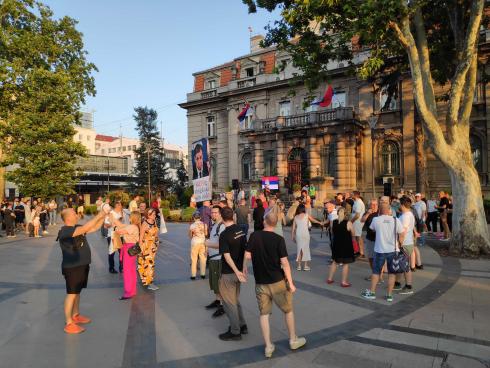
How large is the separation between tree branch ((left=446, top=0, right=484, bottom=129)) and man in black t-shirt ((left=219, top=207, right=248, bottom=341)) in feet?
32.4

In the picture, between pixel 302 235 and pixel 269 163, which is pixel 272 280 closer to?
pixel 302 235

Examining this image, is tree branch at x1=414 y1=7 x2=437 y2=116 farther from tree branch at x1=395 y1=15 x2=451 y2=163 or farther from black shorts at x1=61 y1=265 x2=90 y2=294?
black shorts at x1=61 y1=265 x2=90 y2=294

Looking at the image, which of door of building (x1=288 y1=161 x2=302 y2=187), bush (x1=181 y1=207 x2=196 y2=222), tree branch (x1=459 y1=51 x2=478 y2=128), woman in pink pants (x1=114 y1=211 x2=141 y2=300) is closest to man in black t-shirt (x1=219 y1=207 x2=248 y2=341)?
woman in pink pants (x1=114 y1=211 x2=141 y2=300)

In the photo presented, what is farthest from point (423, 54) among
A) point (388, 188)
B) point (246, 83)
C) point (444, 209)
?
point (246, 83)

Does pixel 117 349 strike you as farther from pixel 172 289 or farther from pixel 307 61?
pixel 307 61

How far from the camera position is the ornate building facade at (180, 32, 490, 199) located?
25938 mm

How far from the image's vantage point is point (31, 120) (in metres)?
25.5

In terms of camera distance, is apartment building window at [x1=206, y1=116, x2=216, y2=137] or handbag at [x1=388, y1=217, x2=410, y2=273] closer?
handbag at [x1=388, y1=217, x2=410, y2=273]

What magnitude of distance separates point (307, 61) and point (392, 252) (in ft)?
27.2

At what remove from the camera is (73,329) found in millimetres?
5785

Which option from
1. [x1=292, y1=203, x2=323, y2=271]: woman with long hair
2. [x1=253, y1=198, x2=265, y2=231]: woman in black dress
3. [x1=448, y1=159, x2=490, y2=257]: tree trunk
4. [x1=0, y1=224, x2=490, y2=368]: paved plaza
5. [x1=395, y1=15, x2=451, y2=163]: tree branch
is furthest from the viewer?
[x1=395, y1=15, x2=451, y2=163]: tree branch

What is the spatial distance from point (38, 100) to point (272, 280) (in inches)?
1025

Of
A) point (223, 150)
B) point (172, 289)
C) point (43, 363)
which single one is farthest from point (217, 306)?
point (223, 150)

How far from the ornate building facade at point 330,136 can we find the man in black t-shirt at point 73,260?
18.3m
